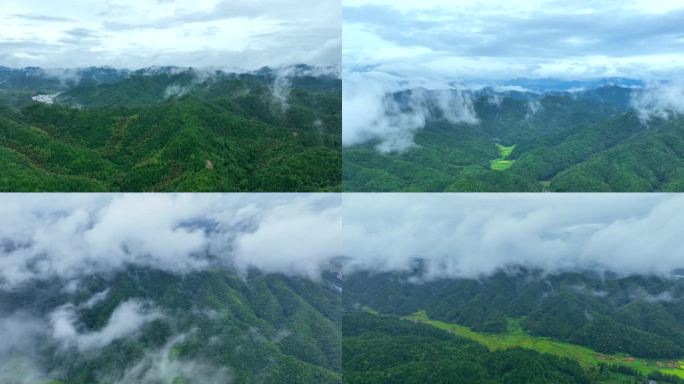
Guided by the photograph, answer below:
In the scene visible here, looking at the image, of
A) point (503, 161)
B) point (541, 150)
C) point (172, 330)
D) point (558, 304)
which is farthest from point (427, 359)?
point (541, 150)

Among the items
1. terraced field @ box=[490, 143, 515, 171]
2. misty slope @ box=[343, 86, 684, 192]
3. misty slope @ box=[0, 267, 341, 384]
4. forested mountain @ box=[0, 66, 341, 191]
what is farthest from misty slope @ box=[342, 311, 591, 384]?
terraced field @ box=[490, 143, 515, 171]

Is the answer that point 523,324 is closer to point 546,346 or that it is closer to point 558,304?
point 546,346

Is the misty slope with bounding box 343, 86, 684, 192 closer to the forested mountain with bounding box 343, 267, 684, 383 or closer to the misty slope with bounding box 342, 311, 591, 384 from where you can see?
the forested mountain with bounding box 343, 267, 684, 383

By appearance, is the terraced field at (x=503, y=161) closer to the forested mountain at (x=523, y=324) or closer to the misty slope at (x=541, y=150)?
the misty slope at (x=541, y=150)

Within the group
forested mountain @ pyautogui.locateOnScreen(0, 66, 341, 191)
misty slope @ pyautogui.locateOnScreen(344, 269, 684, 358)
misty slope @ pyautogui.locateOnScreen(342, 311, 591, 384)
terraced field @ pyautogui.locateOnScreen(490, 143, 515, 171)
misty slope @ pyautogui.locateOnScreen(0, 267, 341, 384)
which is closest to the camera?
misty slope @ pyautogui.locateOnScreen(0, 267, 341, 384)

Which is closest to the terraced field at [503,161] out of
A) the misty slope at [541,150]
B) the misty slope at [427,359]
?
the misty slope at [541,150]

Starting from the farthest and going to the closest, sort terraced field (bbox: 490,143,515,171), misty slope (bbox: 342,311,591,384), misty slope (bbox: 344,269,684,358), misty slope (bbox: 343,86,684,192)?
terraced field (bbox: 490,143,515,171), misty slope (bbox: 343,86,684,192), misty slope (bbox: 344,269,684,358), misty slope (bbox: 342,311,591,384)

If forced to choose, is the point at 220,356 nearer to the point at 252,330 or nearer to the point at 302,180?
the point at 252,330
